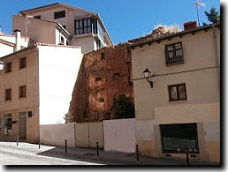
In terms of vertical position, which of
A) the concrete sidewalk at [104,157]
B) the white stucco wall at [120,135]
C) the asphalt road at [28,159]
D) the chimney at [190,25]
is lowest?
the concrete sidewalk at [104,157]

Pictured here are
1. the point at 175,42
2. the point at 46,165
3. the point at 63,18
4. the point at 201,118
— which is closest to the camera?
the point at 46,165

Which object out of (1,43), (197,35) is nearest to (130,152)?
(197,35)

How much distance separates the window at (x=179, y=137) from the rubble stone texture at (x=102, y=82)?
43.3 ft

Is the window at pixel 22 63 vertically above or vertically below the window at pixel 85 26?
below

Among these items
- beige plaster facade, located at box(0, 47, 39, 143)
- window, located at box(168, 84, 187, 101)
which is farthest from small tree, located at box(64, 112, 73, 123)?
window, located at box(168, 84, 187, 101)

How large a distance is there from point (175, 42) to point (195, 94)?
3214 mm

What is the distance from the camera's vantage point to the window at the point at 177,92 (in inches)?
686

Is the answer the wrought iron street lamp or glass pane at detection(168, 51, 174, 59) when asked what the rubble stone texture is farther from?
glass pane at detection(168, 51, 174, 59)

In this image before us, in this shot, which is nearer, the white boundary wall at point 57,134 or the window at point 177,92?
the window at point 177,92

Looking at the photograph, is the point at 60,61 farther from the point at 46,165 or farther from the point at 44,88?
the point at 46,165

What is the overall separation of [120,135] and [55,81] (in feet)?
33.6

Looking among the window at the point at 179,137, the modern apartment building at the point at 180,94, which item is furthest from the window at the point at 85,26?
the window at the point at 179,137

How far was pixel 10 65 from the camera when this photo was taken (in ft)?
92.9

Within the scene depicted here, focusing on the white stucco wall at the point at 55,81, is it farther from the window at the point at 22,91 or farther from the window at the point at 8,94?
the window at the point at 8,94
